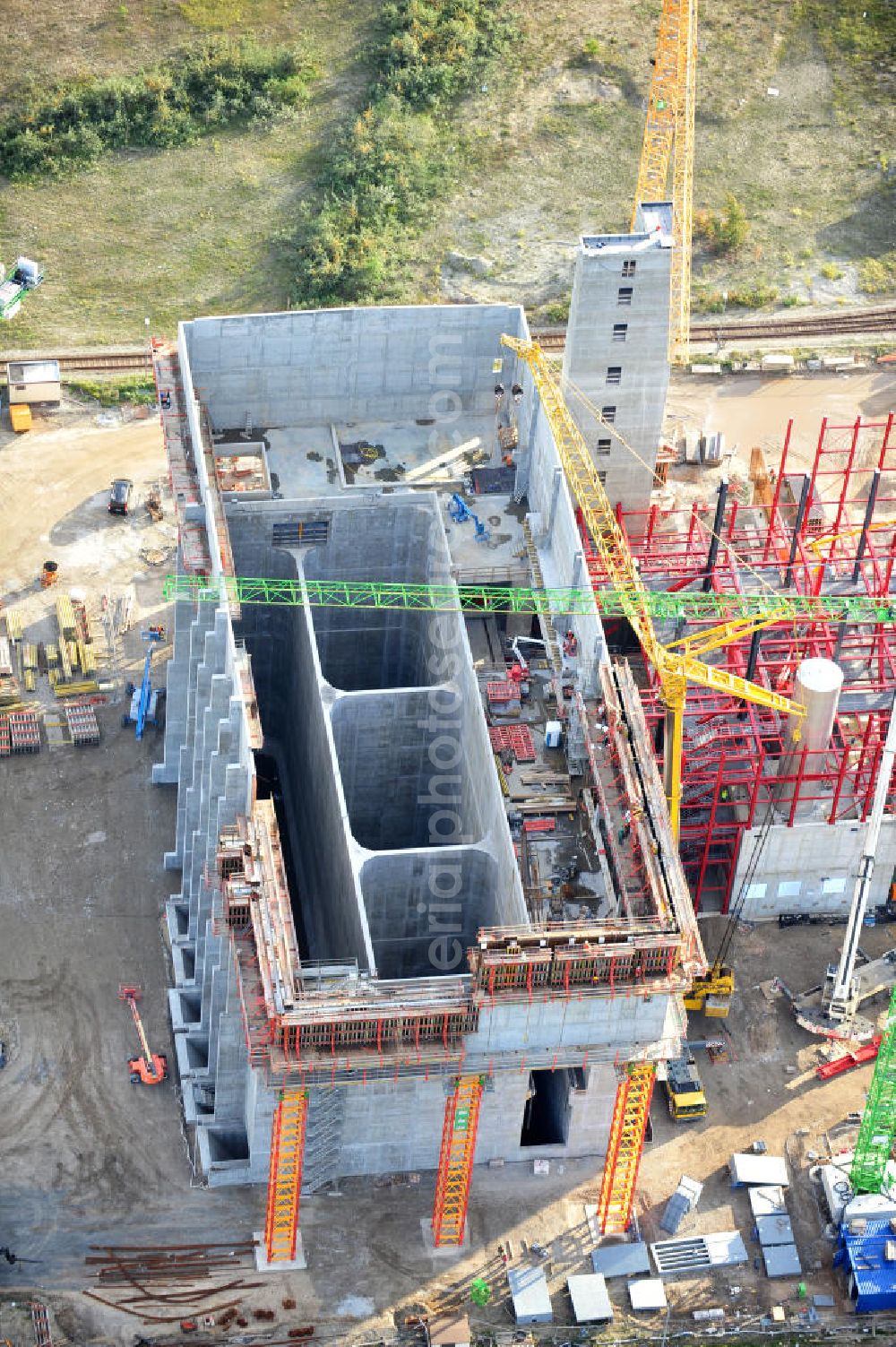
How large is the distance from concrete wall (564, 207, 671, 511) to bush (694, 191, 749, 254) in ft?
141

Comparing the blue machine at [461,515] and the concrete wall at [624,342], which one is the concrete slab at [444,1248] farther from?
the concrete wall at [624,342]

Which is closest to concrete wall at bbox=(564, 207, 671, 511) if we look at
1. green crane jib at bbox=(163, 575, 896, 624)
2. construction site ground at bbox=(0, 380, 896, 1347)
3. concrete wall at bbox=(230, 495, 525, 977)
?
green crane jib at bbox=(163, 575, 896, 624)

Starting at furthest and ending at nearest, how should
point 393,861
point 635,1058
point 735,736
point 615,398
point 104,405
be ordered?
1. point 104,405
2. point 615,398
3. point 735,736
4. point 393,861
5. point 635,1058

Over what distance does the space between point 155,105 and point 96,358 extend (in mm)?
30586

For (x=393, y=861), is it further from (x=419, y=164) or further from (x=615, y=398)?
(x=419, y=164)

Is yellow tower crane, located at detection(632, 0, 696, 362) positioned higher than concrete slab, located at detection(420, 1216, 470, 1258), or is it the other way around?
yellow tower crane, located at detection(632, 0, 696, 362)

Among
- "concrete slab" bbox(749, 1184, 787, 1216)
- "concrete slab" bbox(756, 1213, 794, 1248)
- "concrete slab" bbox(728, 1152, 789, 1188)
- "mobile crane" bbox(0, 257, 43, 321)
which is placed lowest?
"concrete slab" bbox(756, 1213, 794, 1248)

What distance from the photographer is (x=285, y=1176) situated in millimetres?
116062

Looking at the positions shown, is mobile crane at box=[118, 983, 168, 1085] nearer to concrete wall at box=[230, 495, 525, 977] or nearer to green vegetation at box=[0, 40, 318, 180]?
concrete wall at box=[230, 495, 525, 977]

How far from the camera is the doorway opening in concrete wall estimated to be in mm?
122000

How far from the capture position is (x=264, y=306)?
176500mm

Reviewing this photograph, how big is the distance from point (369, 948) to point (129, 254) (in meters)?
80.1

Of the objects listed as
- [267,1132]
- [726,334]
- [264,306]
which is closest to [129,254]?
[264,306]

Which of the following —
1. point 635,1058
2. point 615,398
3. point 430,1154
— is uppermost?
point 615,398
